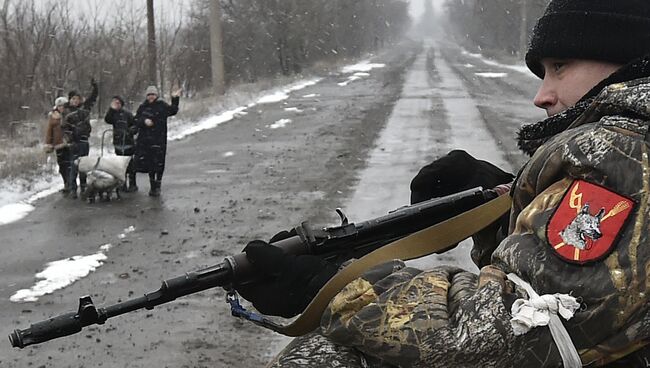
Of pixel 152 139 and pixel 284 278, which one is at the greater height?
pixel 284 278

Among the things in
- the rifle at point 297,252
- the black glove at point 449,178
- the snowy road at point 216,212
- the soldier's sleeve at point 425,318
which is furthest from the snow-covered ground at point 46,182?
the soldier's sleeve at point 425,318

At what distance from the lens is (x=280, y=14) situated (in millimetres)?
37250

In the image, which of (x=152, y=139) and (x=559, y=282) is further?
(x=152, y=139)

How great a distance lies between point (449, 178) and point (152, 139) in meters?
9.51

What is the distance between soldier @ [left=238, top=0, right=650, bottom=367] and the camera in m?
1.12

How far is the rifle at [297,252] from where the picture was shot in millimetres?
1510

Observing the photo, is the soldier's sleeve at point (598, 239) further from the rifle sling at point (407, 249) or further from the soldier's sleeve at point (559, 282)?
the rifle sling at point (407, 249)

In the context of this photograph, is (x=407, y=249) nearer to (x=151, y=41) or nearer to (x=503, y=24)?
(x=151, y=41)

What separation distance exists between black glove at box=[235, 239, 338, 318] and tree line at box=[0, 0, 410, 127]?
1791cm

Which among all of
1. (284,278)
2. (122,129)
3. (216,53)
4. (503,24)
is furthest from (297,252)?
(503,24)

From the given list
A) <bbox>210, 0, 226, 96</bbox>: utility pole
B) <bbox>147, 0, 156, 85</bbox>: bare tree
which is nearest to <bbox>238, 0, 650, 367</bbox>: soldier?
<bbox>147, 0, 156, 85</bbox>: bare tree

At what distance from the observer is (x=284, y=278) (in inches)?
57.4

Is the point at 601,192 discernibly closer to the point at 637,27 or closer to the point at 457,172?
the point at 637,27

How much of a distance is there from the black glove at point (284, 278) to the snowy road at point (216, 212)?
3801 millimetres
